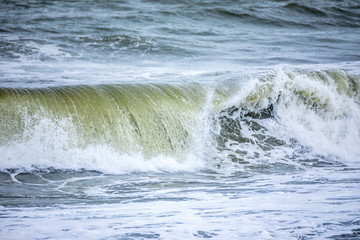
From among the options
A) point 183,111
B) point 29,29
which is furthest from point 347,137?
point 29,29

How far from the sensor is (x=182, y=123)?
6621mm

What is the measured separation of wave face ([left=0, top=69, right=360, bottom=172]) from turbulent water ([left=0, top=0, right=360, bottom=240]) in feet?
0.06

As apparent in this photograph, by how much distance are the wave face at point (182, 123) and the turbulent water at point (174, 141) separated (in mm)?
19

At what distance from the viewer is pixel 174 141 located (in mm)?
6371

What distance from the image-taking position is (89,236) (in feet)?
10.7

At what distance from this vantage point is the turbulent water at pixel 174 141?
368 centimetres

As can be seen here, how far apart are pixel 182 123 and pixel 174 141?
37 centimetres

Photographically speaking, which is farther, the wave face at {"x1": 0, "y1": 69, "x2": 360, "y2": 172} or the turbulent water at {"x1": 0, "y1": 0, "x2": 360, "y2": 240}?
the wave face at {"x1": 0, "y1": 69, "x2": 360, "y2": 172}

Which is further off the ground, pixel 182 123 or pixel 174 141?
pixel 182 123

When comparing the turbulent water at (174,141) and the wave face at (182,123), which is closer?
the turbulent water at (174,141)

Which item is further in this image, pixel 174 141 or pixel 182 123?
pixel 182 123

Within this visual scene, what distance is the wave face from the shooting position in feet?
19.1

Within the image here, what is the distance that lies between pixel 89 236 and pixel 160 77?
6.07 meters

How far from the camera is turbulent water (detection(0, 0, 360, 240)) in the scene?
368cm
